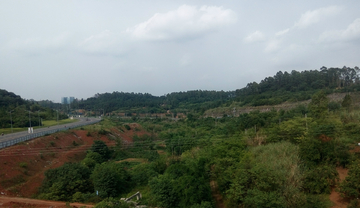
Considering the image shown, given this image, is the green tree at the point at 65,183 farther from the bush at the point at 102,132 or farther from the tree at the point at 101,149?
the bush at the point at 102,132

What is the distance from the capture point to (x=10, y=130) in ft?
131

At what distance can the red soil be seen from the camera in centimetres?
2181

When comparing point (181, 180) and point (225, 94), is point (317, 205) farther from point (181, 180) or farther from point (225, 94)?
point (225, 94)

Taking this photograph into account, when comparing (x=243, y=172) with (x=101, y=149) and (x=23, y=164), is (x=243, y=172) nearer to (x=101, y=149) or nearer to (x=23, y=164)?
(x=23, y=164)

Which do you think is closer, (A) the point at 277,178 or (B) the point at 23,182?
(A) the point at 277,178

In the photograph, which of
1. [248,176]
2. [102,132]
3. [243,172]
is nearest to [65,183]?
[243,172]

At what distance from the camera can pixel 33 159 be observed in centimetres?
2727

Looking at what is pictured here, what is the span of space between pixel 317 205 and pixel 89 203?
15.7m

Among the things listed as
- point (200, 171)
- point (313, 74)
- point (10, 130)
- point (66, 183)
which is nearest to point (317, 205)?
point (200, 171)

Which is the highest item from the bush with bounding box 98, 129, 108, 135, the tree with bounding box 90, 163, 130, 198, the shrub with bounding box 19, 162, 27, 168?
the bush with bounding box 98, 129, 108, 135

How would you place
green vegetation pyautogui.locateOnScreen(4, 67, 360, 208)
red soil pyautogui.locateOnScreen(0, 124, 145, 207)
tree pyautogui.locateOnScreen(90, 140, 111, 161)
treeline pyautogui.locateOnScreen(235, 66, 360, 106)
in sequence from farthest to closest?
treeline pyautogui.locateOnScreen(235, 66, 360, 106) → tree pyautogui.locateOnScreen(90, 140, 111, 161) → red soil pyautogui.locateOnScreen(0, 124, 145, 207) → green vegetation pyautogui.locateOnScreen(4, 67, 360, 208)

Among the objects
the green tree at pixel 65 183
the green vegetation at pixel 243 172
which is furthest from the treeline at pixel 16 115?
the green tree at pixel 65 183

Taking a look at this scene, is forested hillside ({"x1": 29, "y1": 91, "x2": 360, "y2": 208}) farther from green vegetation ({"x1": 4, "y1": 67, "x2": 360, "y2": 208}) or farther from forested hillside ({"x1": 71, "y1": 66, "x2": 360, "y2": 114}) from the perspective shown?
forested hillside ({"x1": 71, "y1": 66, "x2": 360, "y2": 114})

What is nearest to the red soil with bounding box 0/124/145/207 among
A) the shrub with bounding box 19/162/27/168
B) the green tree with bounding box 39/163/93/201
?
the shrub with bounding box 19/162/27/168
